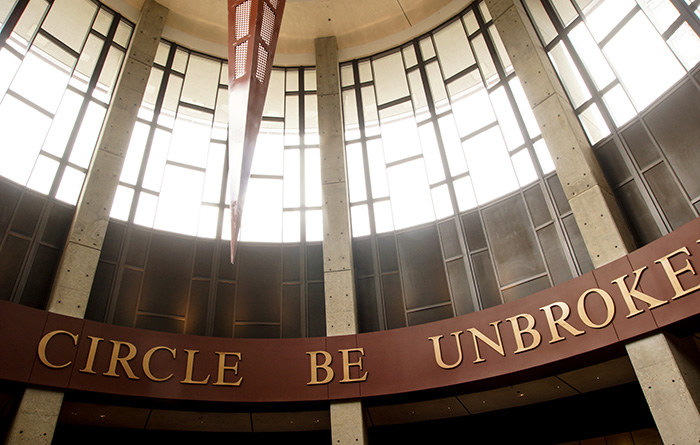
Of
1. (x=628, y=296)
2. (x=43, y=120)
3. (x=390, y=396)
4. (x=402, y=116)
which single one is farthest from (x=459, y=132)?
(x=43, y=120)

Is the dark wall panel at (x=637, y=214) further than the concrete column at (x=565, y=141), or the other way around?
the dark wall panel at (x=637, y=214)

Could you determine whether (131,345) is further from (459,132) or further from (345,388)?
(459,132)

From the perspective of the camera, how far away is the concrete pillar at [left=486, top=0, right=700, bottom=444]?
348 inches

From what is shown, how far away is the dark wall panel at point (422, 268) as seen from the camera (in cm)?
1398

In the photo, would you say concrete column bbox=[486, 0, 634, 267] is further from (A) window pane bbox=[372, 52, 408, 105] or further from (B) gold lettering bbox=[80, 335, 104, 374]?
(B) gold lettering bbox=[80, 335, 104, 374]

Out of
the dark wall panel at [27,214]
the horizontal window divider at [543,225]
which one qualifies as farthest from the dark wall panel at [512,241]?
the dark wall panel at [27,214]

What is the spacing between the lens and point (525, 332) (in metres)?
11.0

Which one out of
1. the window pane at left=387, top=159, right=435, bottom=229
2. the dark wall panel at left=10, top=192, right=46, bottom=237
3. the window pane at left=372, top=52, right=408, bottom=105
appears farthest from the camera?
the window pane at left=372, top=52, right=408, bottom=105

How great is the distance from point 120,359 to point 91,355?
0.63 meters

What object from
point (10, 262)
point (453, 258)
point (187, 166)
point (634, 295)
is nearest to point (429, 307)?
point (453, 258)

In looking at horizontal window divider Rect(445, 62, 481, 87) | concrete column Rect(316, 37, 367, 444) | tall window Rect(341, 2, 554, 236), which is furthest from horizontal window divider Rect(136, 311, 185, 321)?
horizontal window divider Rect(445, 62, 481, 87)

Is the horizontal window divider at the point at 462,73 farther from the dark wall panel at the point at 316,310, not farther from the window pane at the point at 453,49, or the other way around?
the dark wall panel at the point at 316,310

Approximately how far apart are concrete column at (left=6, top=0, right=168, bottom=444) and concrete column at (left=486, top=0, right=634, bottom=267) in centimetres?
1149

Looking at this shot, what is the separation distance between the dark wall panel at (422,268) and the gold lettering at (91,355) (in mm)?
8195
